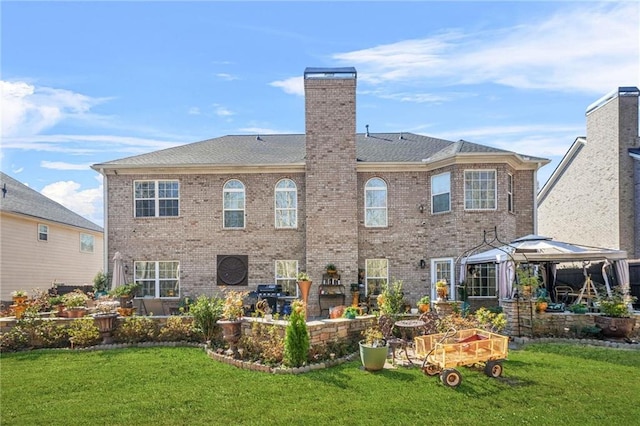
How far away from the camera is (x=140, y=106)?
47.1 ft

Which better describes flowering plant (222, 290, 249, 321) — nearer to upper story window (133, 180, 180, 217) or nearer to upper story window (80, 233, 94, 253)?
upper story window (133, 180, 180, 217)

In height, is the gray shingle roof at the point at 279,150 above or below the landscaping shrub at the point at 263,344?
above

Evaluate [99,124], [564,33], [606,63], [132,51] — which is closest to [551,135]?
[606,63]

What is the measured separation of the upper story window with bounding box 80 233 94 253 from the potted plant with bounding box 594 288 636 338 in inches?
912

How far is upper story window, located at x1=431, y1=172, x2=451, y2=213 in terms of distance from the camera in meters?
16.5

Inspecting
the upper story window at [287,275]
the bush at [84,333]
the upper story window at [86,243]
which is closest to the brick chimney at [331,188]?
the upper story window at [287,275]

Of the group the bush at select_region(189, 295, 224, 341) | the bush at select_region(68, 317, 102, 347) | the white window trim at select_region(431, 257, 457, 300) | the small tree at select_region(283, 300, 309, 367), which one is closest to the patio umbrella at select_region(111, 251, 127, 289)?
the bush at select_region(68, 317, 102, 347)

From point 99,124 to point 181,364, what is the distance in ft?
37.0

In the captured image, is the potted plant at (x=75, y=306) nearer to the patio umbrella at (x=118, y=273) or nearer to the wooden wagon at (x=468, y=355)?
the patio umbrella at (x=118, y=273)

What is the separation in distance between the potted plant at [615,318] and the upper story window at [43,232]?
21535mm

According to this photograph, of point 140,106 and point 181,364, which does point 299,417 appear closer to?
point 181,364

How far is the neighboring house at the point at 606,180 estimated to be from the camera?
18453 mm

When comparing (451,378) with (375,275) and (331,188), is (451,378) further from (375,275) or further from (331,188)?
(331,188)

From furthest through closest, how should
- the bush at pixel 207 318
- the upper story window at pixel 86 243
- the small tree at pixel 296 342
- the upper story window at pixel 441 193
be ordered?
the upper story window at pixel 86 243 < the upper story window at pixel 441 193 < the bush at pixel 207 318 < the small tree at pixel 296 342
